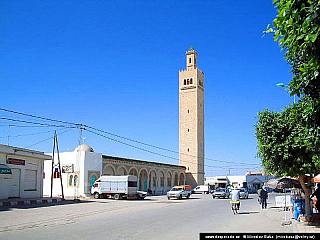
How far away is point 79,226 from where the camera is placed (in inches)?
541

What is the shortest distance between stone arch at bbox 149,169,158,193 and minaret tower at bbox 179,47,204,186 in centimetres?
1470

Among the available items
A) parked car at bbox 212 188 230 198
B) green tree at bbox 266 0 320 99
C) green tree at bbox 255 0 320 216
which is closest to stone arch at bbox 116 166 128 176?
parked car at bbox 212 188 230 198

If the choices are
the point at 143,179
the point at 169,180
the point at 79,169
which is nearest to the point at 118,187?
the point at 79,169

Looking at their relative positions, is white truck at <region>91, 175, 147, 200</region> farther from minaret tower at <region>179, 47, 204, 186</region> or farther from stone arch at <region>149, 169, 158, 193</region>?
minaret tower at <region>179, 47, 204, 186</region>

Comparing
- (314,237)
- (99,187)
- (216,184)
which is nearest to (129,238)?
(314,237)

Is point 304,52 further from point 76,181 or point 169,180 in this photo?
point 169,180

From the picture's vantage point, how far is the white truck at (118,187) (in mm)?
35219

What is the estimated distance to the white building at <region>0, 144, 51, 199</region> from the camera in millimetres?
28312

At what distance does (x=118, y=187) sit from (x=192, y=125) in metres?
39.7

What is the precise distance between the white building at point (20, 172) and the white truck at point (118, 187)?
6.27m

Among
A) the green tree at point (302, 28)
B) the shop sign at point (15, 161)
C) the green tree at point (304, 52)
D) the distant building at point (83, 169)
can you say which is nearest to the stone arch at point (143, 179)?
the distant building at point (83, 169)

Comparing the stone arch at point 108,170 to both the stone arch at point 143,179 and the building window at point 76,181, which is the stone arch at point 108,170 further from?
the stone arch at point 143,179

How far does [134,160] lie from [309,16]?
46.4 metres

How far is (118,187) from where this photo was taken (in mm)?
35625
